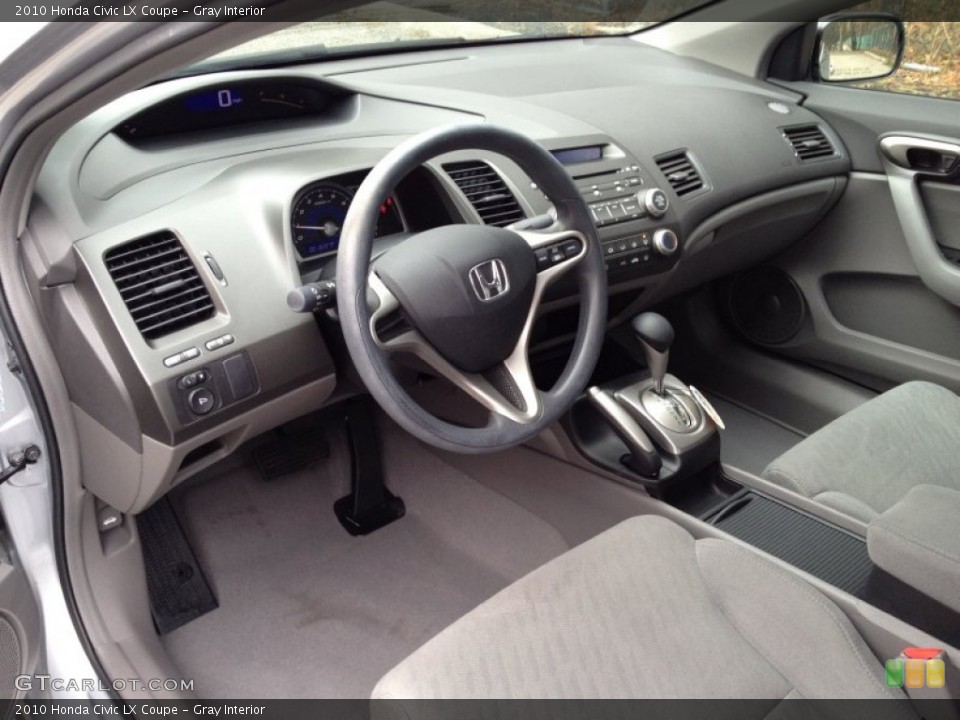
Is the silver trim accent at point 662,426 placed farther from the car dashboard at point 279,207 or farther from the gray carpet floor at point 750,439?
the gray carpet floor at point 750,439

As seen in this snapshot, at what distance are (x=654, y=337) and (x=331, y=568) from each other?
969mm

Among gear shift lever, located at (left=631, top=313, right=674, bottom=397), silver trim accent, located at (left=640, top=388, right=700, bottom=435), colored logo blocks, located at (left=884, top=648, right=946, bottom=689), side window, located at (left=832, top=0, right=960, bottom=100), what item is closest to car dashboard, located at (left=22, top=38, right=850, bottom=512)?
gear shift lever, located at (left=631, top=313, right=674, bottom=397)

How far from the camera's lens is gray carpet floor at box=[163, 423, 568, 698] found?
1.84m

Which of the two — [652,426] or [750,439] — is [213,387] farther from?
[750,439]

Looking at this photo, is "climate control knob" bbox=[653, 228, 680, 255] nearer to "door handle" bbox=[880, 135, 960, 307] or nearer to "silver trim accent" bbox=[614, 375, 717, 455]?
"silver trim accent" bbox=[614, 375, 717, 455]

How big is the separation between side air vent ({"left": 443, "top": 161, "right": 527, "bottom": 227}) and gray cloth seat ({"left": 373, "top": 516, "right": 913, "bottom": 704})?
67cm

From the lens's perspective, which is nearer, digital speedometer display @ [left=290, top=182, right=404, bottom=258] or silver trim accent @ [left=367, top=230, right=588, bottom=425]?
silver trim accent @ [left=367, top=230, right=588, bottom=425]

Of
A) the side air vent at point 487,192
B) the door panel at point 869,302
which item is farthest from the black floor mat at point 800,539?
the door panel at point 869,302

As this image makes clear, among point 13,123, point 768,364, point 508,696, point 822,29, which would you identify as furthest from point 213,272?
point 822,29

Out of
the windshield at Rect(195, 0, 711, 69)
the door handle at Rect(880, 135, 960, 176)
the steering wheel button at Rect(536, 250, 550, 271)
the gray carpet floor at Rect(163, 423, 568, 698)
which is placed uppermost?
the windshield at Rect(195, 0, 711, 69)

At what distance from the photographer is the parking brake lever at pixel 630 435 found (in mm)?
1729

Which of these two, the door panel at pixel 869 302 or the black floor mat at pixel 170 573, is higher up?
the door panel at pixel 869 302

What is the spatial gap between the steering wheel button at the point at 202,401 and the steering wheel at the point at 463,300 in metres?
0.31

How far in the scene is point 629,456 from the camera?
1.80 meters
